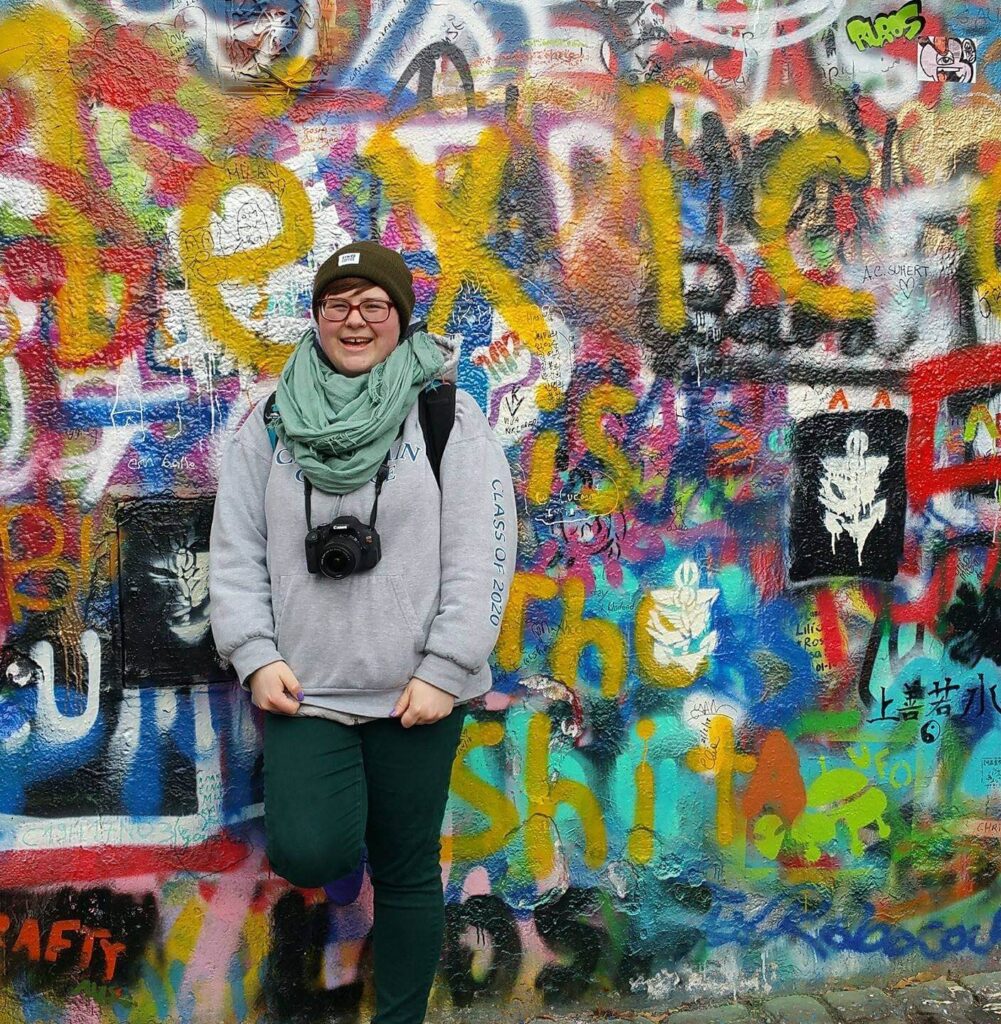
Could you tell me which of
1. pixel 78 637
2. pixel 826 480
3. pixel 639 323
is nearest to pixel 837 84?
pixel 639 323

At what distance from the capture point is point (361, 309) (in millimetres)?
2506

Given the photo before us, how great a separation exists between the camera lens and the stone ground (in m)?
1.56

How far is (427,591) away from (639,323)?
104 centimetres

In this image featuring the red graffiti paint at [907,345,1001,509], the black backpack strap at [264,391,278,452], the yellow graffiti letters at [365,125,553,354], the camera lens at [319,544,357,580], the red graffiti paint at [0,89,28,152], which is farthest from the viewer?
the red graffiti paint at [907,345,1001,509]

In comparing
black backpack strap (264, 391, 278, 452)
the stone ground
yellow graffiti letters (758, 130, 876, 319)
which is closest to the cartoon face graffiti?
yellow graffiti letters (758, 130, 876, 319)

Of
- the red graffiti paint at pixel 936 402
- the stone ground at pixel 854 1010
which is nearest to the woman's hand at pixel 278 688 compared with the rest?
the stone ground at pixel 854 1010

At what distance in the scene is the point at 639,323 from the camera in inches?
119

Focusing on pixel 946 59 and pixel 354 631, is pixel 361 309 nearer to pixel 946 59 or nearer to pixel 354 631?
pixel 354 631

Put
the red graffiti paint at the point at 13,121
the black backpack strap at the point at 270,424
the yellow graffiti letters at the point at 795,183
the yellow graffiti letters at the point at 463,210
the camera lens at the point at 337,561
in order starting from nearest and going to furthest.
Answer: the camera lens at the point at 337,561 → the black backpack strap at the point at 270,424 → the red graffiti paint at the point at 13,121 → the yellow graffiti letters at the point at 463,210 → the yellow graffiti letters at the point at 795,183

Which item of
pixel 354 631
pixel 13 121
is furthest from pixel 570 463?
pixel 13 121

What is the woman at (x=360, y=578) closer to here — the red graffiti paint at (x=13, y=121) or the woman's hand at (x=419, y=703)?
the woman's hand at (x=419, y=703)

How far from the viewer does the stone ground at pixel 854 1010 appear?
10.2 ft

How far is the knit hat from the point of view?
2479 millimetres

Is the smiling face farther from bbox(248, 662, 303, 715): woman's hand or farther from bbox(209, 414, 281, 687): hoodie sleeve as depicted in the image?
bbox(248, 662, 303, 715): woman's hand
